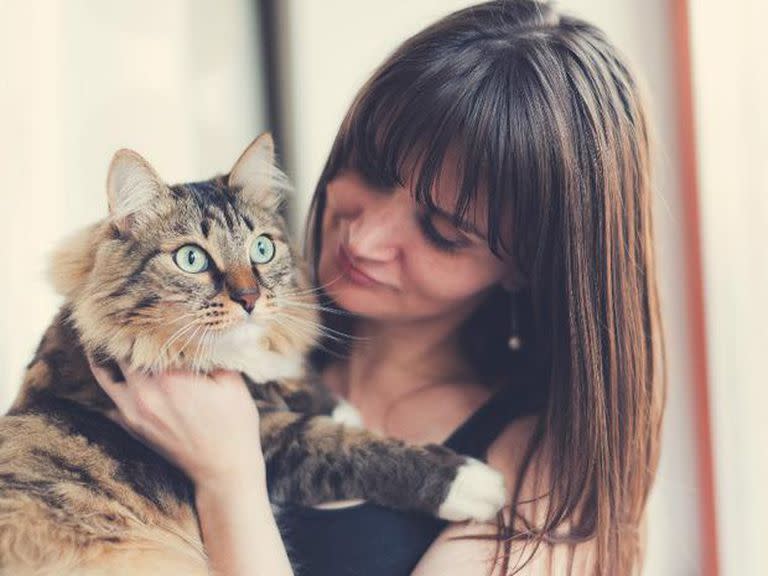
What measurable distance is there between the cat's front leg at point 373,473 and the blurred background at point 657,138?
16.4 inches

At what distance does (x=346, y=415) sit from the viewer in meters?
1.15

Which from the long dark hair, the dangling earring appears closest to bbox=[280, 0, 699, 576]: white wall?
A: the long dark hair

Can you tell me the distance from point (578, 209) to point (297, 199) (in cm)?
84

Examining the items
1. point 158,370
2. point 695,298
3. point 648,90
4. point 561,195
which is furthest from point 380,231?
point 695,298

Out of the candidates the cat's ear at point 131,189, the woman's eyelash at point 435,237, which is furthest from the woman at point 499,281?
the cat's ear at point 131,189

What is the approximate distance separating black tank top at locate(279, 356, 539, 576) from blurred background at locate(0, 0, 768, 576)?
490mm

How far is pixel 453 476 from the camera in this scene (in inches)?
39.8

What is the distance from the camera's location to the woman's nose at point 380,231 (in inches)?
40.8

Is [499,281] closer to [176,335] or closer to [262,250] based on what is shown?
[262,250]

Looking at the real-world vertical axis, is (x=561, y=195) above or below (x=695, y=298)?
above

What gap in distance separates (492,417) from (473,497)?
0.60ft

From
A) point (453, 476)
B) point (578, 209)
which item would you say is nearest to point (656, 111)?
point (578, 209)

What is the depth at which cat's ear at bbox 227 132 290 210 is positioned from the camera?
996 mm

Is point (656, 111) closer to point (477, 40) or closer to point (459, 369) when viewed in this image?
point (477, 40)
